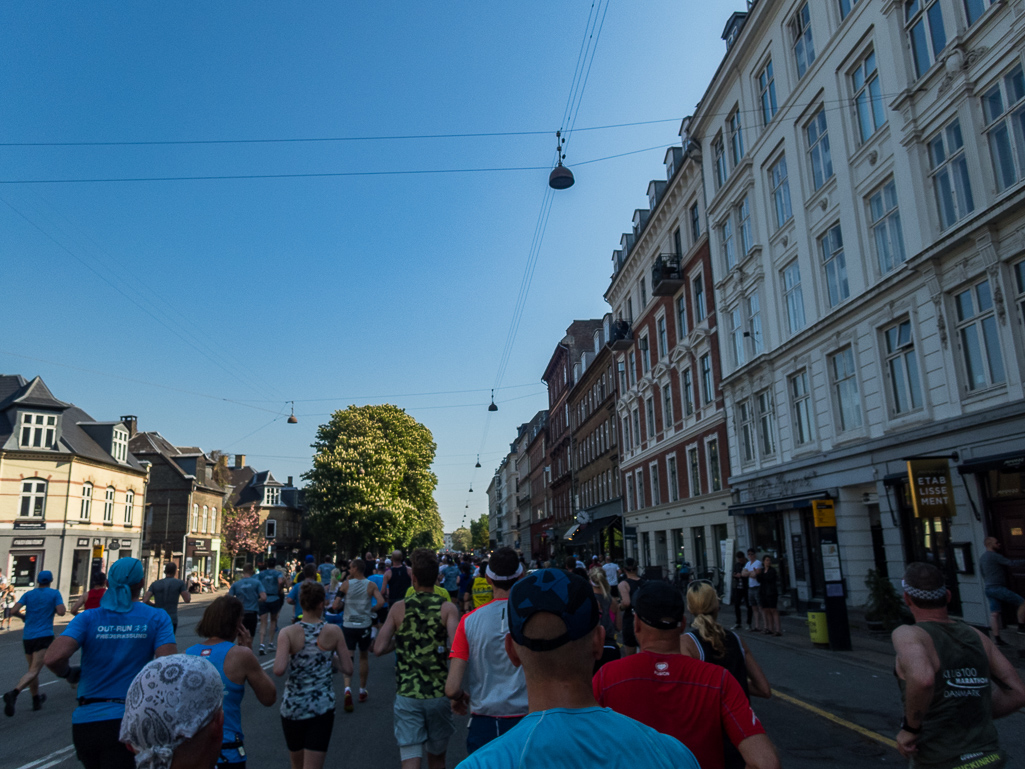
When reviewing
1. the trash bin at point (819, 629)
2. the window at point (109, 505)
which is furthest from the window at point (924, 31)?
the window at point (109, 505)

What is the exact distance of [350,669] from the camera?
230 inches

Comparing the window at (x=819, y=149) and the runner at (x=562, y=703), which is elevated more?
the window at (x=819, y=149)

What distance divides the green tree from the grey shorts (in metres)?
43.3

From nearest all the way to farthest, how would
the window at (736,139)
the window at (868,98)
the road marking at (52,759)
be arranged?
the road marking at (52,759)
the window at (868,98)
the window at (736,139)

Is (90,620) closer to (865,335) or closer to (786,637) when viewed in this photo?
(786,637)

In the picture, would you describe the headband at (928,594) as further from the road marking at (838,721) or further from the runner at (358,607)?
the runner at (358,607)

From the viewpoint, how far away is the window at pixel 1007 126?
41.0 feet

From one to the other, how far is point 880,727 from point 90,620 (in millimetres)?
7451

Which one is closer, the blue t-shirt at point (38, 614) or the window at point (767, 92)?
the blue t-shirt at point (38, 614)

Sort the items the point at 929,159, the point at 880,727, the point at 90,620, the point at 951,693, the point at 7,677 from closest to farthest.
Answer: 1. the point at 951,693
2. the point at 90,620
3. the point at 880,727
4. the point at 7,677
5. the point at 929,159

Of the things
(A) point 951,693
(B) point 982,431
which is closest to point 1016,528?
(B) point 982,431

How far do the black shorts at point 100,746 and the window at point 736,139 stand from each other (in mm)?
23960

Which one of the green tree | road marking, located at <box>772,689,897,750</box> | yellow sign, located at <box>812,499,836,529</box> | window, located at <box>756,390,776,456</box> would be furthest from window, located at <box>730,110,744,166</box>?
the green tree

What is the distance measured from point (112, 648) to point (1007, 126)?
15.4m
